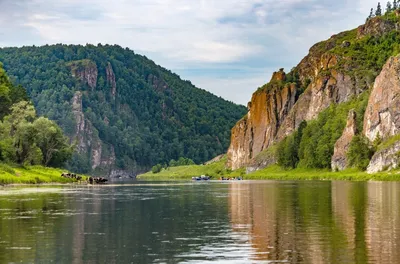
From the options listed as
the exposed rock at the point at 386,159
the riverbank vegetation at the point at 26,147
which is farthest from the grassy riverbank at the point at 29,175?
the exposed rock at the point at 386,159

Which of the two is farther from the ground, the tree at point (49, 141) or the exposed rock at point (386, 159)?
the tree at point (49, 141)

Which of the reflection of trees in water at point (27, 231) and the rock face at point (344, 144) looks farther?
the rock face at point (344, 144)

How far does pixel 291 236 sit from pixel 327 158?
155 m

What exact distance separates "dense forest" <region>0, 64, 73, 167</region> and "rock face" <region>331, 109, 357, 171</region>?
6465 centimetres

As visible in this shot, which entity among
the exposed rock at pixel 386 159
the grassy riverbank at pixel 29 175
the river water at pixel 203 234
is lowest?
the river water at pixel 203 234

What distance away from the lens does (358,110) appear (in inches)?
7505

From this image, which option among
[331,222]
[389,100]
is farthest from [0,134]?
[331,222]

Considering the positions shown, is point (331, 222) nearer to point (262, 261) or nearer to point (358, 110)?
point (262, 261)

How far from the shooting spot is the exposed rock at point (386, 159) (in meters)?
142

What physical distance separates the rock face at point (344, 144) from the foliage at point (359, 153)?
34.4 ft

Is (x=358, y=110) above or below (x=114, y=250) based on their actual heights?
above

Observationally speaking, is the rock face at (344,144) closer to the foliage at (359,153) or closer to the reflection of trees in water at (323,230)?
the foliage at (359,153)

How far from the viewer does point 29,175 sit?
5084 inches

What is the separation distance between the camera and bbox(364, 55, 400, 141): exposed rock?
16262cm
